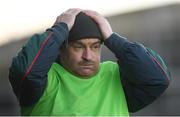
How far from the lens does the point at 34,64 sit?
3.28 meters

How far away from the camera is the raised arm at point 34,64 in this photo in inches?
129

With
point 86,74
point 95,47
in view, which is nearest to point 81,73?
point 86,74

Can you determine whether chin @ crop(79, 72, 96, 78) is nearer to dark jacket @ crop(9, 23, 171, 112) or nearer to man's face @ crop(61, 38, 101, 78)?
man's face @ crop(61, 38, 101, 78)

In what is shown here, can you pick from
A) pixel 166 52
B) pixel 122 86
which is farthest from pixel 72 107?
pixel 166 52

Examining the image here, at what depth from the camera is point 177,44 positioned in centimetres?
771

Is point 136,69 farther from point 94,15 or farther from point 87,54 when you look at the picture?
point 94,15

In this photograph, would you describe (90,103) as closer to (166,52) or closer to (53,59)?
(53,59)

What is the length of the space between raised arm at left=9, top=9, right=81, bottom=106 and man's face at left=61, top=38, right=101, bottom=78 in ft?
0.23

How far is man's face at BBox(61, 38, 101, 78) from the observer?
335 centimetres

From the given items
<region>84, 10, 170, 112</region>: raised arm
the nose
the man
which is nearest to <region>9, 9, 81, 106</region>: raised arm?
the man

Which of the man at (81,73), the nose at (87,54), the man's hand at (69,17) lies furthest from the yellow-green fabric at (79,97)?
the man's hand at (69,17)

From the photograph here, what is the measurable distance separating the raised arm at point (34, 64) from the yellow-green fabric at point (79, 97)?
0.20ft

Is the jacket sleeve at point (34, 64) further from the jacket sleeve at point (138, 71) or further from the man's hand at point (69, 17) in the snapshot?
the jacket sleeve at point (138, 71)

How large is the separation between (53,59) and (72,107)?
0.24m
